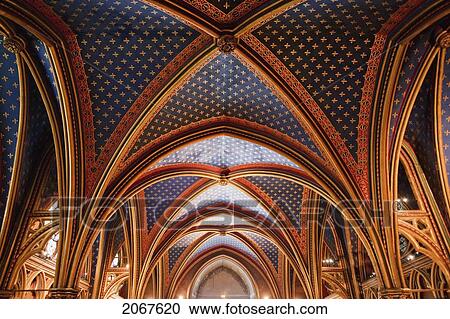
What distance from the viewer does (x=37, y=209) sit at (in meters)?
12.2

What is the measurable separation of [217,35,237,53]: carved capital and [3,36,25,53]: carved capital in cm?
443

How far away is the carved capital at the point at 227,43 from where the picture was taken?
9.52m

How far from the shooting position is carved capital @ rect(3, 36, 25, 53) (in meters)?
8.88

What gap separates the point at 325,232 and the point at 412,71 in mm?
10818

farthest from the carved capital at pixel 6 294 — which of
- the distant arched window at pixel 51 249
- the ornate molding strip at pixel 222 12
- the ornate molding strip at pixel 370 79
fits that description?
the ornate molding strip at pixel 370 79

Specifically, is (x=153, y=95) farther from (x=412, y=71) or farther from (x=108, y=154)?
(x=412, y=71)

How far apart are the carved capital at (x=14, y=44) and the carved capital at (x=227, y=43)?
14.5 ft

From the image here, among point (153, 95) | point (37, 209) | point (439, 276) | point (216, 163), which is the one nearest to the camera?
point (153, 95)

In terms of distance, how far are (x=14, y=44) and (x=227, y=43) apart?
474 cm
